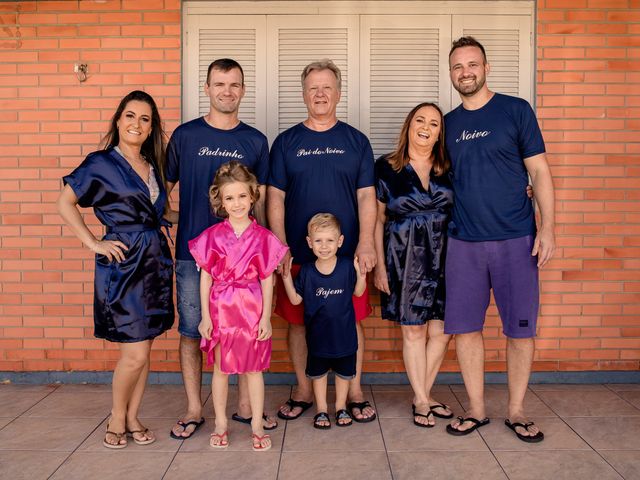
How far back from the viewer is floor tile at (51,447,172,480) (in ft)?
9.35

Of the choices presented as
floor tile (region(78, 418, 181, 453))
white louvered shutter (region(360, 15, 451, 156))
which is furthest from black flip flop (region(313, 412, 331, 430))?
white louvered shutter (region(360, 15, 451, 156))

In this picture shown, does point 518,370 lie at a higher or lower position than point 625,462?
higher

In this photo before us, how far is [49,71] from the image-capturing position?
414 centimetres

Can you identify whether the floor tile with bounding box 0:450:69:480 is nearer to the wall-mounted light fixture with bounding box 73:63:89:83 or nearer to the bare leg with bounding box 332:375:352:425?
the bare leg with bounding box 332:375:352:425

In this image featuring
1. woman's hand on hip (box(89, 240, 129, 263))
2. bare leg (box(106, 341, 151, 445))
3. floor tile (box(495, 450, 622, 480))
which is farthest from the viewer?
bare leg (box(106, 341, 151, 445))

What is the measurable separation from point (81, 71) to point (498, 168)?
2.79 metres

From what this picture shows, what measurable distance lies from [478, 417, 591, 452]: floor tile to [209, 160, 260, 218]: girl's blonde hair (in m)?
1.78

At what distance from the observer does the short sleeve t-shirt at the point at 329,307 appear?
10.9 feet

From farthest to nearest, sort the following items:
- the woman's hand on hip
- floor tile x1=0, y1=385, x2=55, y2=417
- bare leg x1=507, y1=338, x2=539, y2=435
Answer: floor tile x1=0, y1=385, x2=55, y2=417, bare leg x1=507, y1=338, x2=539, y2=435, the woman's hand on hip

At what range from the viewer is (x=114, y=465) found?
2955 millimetres

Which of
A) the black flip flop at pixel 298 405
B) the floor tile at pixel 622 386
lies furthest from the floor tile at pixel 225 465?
the floor tile at pixel 622 386

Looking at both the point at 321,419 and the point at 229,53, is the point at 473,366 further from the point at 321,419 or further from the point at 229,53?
the point at 229,53

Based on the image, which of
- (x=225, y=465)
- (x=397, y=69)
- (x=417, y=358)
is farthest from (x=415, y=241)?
(x=225, y=465)

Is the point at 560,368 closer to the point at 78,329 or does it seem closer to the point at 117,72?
the point at 78,329
